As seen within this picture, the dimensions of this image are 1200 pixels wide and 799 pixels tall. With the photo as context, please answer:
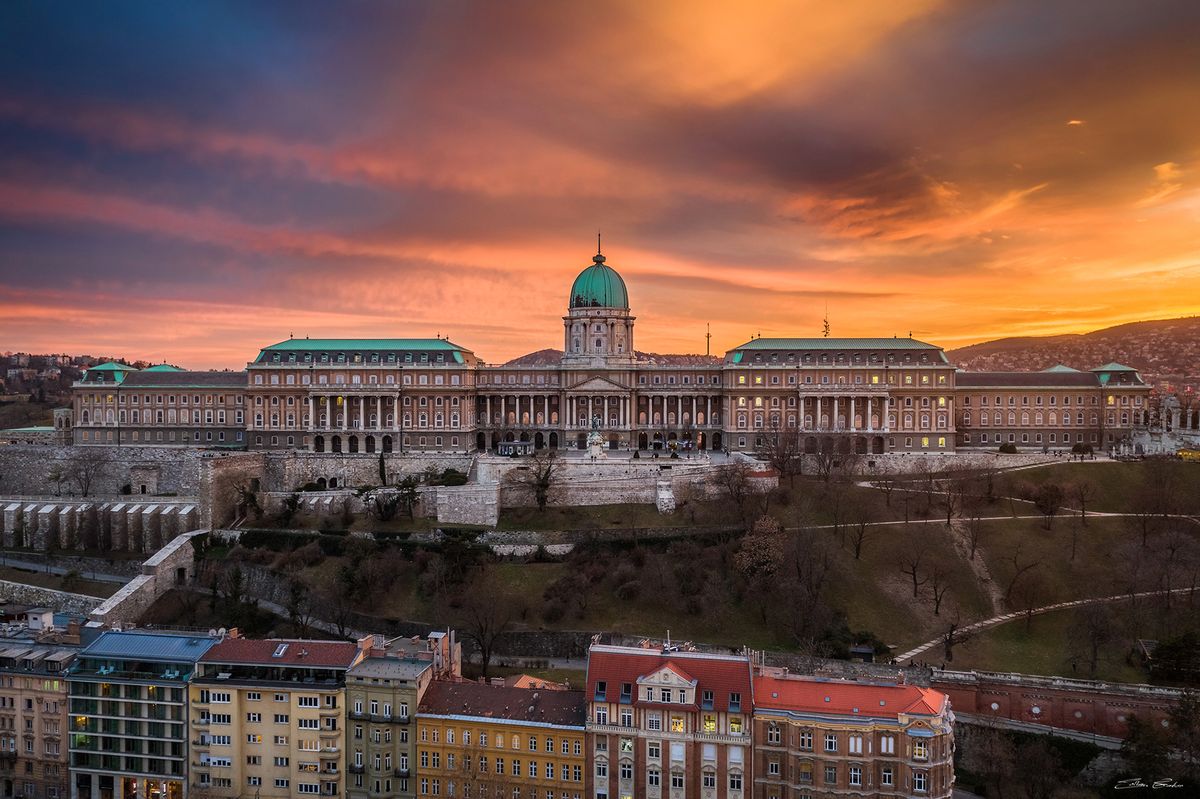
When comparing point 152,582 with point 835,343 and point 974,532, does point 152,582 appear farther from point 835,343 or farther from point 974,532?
point 835,343

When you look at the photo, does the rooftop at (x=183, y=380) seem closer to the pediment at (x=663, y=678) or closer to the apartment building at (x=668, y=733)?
the apartment building at (x=668, y=733)

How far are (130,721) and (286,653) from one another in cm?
1006

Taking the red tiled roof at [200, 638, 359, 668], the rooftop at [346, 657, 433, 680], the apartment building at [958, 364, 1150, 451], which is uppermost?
the apartment building at [958, 364, 1150, 451]

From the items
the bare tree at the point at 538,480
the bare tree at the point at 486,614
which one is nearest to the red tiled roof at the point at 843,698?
the bare tree at the point at 486,614

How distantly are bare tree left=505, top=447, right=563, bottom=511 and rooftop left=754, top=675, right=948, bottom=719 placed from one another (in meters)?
42.0

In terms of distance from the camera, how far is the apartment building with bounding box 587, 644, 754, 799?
47219 mm

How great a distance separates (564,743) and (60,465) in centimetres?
8121

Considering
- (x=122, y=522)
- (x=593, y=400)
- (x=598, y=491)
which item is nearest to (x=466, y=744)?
(x=598, y=491)

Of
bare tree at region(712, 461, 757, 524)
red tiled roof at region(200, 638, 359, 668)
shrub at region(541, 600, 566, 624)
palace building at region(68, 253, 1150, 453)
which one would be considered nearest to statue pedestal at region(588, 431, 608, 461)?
bare tree at region(712, 461, 757, 524)

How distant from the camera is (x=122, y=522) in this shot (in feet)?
298

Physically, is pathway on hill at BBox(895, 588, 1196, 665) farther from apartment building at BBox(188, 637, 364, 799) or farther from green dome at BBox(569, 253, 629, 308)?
green dome at BBox(569, 253, 629, 308)

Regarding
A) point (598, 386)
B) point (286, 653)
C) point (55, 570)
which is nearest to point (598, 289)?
point (598, 386)

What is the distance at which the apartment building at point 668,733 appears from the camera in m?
47.2

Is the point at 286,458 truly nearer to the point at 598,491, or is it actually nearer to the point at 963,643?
the point at 598,491
